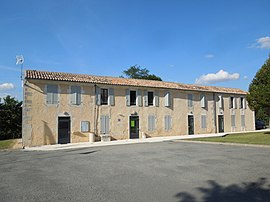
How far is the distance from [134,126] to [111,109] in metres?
2.78

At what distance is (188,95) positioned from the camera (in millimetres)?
24766

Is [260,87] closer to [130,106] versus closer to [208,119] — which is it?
[208,119]

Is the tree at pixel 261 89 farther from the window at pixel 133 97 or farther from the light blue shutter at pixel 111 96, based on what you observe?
the light blue shutter at pixel 111 96

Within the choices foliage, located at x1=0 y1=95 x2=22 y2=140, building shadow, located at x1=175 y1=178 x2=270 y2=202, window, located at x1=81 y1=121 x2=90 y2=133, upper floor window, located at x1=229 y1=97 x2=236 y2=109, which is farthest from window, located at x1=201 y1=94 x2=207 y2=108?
foliage, located at x1=0 y1=95 x2=22 y2=140

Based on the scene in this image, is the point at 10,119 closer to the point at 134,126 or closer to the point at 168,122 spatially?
the point at 134,126

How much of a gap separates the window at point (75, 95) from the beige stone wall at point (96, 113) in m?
0.26

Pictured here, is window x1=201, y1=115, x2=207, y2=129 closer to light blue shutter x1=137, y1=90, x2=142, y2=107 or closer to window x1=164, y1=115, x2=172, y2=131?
window x1=164, y1=115, x2=172, y2=131

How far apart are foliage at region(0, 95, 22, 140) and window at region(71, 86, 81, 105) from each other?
1254cm

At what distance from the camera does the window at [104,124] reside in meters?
19.3

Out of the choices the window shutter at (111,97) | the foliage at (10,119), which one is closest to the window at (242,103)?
the window shutter at (111,97)

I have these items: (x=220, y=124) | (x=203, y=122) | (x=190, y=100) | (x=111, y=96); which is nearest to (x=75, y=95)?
(x=111, y=96)

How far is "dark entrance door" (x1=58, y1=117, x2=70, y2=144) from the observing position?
58.1 feet

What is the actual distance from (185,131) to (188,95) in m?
3.81

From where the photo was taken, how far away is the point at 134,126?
21.1 metres
